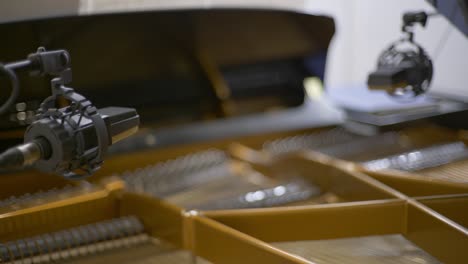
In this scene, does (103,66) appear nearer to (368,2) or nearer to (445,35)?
(368,2)

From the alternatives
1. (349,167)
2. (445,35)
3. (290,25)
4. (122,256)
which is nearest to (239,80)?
(290,25)

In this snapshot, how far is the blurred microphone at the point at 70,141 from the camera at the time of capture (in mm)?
1089

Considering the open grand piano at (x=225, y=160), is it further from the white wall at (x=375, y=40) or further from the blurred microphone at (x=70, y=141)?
the blurred microphone at (x=70, y=141)

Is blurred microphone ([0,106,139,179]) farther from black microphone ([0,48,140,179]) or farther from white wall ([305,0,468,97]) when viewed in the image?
white wall ([305,0,468,97])

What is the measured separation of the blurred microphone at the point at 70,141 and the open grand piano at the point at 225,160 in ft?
0.78

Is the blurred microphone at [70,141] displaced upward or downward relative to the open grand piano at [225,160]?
upward

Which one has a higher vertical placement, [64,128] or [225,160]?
[64,128]

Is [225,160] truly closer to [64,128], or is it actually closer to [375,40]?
[375,40]

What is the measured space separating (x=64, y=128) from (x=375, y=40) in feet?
4.87

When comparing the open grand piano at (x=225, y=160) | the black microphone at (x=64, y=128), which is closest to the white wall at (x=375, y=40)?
the open grand piano at (x=225, y=160)

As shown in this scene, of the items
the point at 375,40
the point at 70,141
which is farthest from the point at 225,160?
the point at 70,141

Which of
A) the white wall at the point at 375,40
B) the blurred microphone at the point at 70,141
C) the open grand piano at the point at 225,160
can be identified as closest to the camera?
the blurred microphone at the point at 70,141

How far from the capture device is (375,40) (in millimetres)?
2301

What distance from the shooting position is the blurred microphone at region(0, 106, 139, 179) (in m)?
1.09
